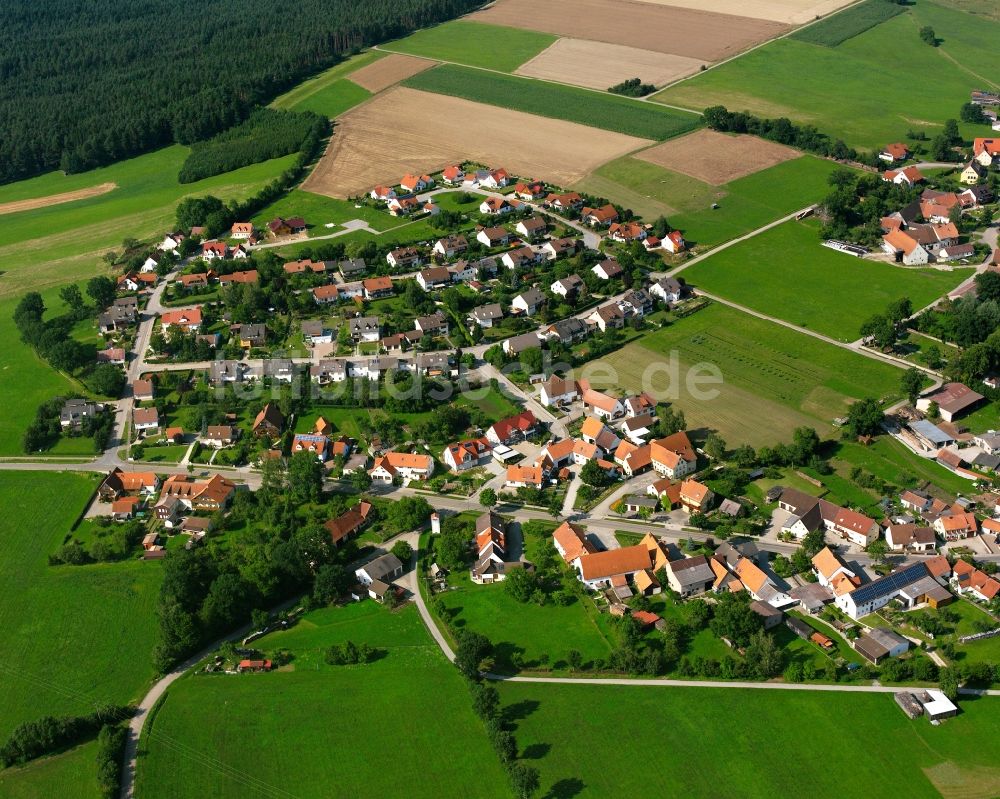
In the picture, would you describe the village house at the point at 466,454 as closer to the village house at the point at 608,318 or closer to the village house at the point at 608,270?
the village house at the point at 608,318

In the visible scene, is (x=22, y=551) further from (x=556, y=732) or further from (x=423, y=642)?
(x=556, y=732)

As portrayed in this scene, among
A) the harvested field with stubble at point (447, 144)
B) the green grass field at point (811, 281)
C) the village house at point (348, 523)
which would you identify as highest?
the harvested field with stubble at point (447, 144)

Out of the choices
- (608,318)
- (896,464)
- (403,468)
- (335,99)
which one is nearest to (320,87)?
(335,99)

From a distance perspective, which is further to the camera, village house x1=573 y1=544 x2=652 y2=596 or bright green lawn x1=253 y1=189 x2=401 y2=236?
bright green lawn x1=253 y1=189 x2=401 y2=236

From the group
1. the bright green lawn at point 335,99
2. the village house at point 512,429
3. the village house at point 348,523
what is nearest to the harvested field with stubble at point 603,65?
the bright green lawn at point 335,99

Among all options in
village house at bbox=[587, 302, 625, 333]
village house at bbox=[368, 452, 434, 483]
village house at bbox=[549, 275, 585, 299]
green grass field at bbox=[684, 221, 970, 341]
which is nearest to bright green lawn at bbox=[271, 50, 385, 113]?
village house at bbox=[549, 275, 585, 299]

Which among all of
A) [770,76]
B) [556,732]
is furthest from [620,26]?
[556,732]

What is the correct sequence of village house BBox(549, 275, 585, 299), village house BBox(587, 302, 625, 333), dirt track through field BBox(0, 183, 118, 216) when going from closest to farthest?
village house BBox(587, 302, 625, 333), village house BBox(549, 275, 585, 299), dirt track through field BBox(0, 183, 118, 216)

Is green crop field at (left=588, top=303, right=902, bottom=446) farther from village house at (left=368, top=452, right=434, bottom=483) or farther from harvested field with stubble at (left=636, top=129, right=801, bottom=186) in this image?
harvested field with stubble at (left=636, top=129, right=801, bottom=186)
